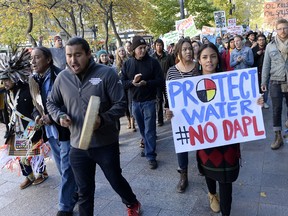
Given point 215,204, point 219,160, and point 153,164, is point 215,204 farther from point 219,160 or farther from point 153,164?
point 153,164

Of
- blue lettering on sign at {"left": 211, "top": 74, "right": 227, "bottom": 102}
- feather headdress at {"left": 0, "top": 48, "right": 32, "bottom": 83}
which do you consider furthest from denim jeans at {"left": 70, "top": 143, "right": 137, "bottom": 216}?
feather headdress at {"left": 0, "top": 48, "right": 32, "bottom": 83}

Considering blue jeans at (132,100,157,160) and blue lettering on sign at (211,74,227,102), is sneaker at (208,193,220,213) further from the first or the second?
blue jeans at (132,100,157,160)

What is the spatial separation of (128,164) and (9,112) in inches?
78.7

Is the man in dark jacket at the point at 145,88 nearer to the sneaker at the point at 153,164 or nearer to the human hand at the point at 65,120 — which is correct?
the sneaker at the point at 153,164

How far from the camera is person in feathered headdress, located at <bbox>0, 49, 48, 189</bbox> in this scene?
3876 mm

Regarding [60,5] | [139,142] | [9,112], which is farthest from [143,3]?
[9,112]

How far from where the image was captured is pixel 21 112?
402cm

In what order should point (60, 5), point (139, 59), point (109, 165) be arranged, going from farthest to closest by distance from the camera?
point (60, 5) < point (139, 59) < point (109, 165)

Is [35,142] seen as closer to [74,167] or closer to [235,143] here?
[74,167]

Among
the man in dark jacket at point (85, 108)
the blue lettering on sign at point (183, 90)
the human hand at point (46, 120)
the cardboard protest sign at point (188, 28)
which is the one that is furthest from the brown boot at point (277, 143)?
the cardboard protest sign at point (188, 28)

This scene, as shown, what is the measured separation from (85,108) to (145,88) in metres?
2.01

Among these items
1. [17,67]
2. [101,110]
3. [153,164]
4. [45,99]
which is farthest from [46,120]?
[153,164]

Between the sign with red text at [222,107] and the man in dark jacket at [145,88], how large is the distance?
1693 mm

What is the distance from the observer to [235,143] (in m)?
2.93
